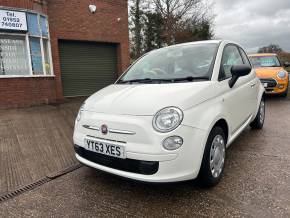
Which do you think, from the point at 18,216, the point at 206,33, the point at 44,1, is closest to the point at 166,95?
the point at 18,216

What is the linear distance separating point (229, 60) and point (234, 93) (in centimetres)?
60

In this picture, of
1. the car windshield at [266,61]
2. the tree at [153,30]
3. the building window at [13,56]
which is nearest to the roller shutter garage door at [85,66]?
the building window at [13,56]

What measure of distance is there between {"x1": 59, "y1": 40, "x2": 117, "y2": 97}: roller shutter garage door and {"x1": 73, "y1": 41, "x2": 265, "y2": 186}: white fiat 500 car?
23.8ft

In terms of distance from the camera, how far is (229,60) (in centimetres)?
401

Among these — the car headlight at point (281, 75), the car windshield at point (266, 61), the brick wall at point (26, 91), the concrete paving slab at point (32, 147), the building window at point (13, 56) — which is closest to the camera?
the concrete paving slab at point (32, 147)

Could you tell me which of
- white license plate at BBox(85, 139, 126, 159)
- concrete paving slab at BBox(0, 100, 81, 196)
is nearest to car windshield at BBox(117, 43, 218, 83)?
white license plate at BBox(85, 139, 126, 159)

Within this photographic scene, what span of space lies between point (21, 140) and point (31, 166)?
120 centimetres

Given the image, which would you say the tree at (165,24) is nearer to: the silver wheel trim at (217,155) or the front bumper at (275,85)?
the front bumper at (275,85)

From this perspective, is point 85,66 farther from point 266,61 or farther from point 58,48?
point 266,61

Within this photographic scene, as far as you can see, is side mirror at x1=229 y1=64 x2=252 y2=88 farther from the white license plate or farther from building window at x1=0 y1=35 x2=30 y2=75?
building window at x1=0 y1=35 x2=30 y2=75

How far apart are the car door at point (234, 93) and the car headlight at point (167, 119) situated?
3.09 ft

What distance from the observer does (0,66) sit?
8.27 meters

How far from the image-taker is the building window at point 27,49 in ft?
27.5

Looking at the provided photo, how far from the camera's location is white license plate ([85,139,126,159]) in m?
2.71
